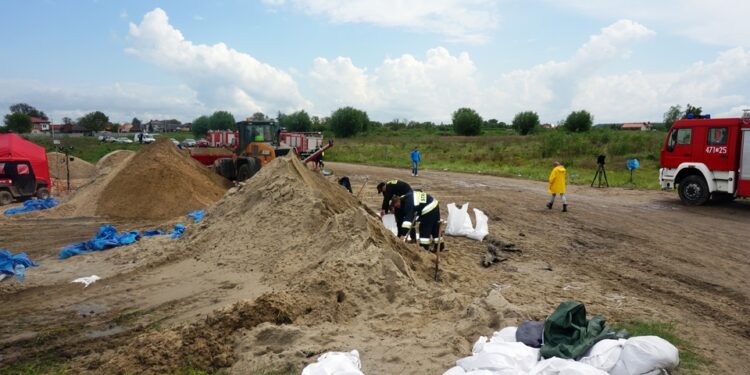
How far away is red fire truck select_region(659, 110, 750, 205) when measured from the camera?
14977mm

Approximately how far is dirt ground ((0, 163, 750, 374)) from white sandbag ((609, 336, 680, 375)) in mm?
1245

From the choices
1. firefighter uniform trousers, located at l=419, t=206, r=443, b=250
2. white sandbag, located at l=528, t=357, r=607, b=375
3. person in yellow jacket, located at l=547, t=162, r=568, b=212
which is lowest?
white sandbag, located at l=528, t=357, r=607, b=375

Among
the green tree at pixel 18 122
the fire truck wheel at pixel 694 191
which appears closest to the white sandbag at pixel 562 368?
the fire truck wheel at pixel 694 191

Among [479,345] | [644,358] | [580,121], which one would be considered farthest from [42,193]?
[580,121]

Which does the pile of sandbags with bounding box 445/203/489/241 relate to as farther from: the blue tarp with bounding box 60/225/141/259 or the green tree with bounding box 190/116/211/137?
the green tree with bounding box 190/116/211/137

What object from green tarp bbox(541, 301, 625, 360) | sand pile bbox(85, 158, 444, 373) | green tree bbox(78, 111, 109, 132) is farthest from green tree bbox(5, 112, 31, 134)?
green tarp bbox(541, 301, 625, 360)

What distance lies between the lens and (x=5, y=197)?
700 inches

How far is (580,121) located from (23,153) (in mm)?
55271

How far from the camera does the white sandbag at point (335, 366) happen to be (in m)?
4.23

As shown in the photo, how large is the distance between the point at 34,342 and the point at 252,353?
2675 millimetres

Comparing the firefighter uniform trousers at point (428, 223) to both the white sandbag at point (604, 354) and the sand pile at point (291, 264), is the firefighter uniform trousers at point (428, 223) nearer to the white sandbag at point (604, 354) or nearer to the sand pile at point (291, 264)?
the sand pile at point (291, 264)

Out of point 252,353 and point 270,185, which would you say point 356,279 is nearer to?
point 252,353

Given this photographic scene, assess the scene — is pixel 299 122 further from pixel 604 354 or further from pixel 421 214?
pixel 604 354

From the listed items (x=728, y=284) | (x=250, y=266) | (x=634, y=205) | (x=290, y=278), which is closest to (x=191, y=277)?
(x=250, y=266)
